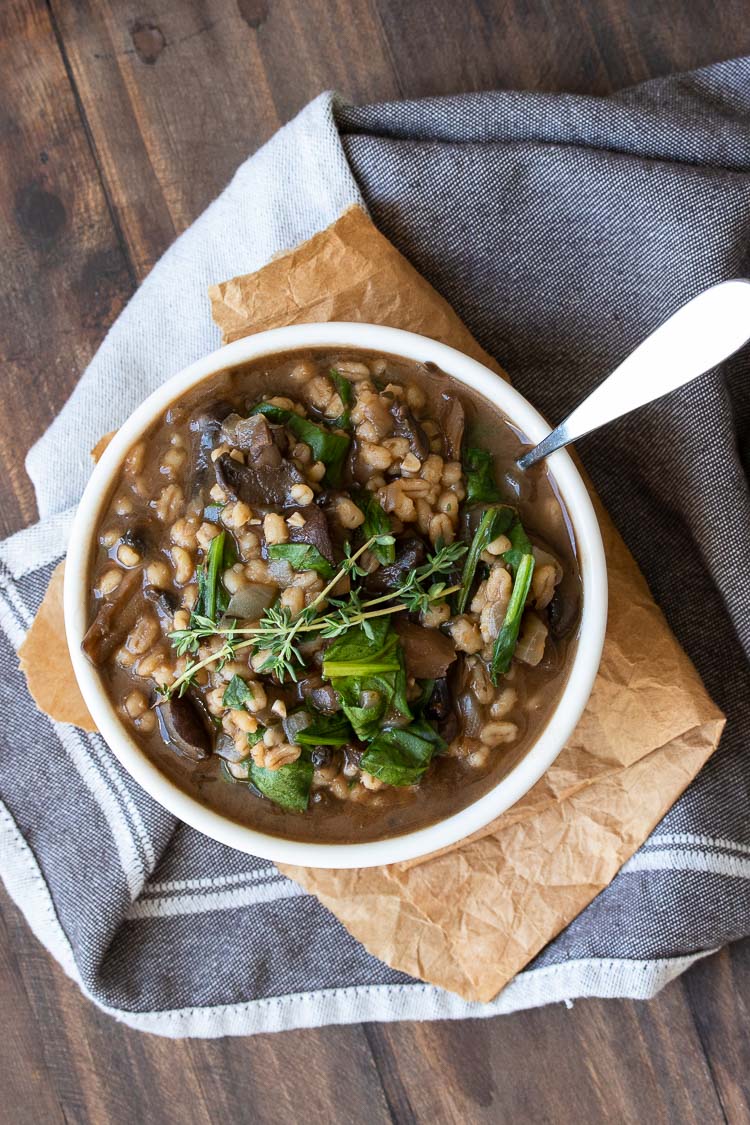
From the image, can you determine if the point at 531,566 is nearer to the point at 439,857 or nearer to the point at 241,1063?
the point at 439,857

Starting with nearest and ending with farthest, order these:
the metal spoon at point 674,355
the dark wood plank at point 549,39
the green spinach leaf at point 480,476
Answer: the metal spoon at point 674,355, the green spinach leaf at point 480,476, the dark wood plank at point 549,39

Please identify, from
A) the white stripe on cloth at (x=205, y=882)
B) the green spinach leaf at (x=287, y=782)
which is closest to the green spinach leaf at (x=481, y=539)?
the green spinach leaf at (x=287, y=782)

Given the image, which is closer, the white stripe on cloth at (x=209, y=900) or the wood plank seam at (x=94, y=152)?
the white stripe on cloth at (x=209, y=900)

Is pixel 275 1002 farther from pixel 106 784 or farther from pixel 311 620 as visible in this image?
pixel 311 620

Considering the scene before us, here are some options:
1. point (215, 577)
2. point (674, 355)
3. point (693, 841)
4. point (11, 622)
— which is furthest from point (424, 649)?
point (11, 622)

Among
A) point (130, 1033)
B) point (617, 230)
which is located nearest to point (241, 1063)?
point (130, 1033)

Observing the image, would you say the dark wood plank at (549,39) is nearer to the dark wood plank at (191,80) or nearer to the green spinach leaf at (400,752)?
the dark wood plank at (191,80)
